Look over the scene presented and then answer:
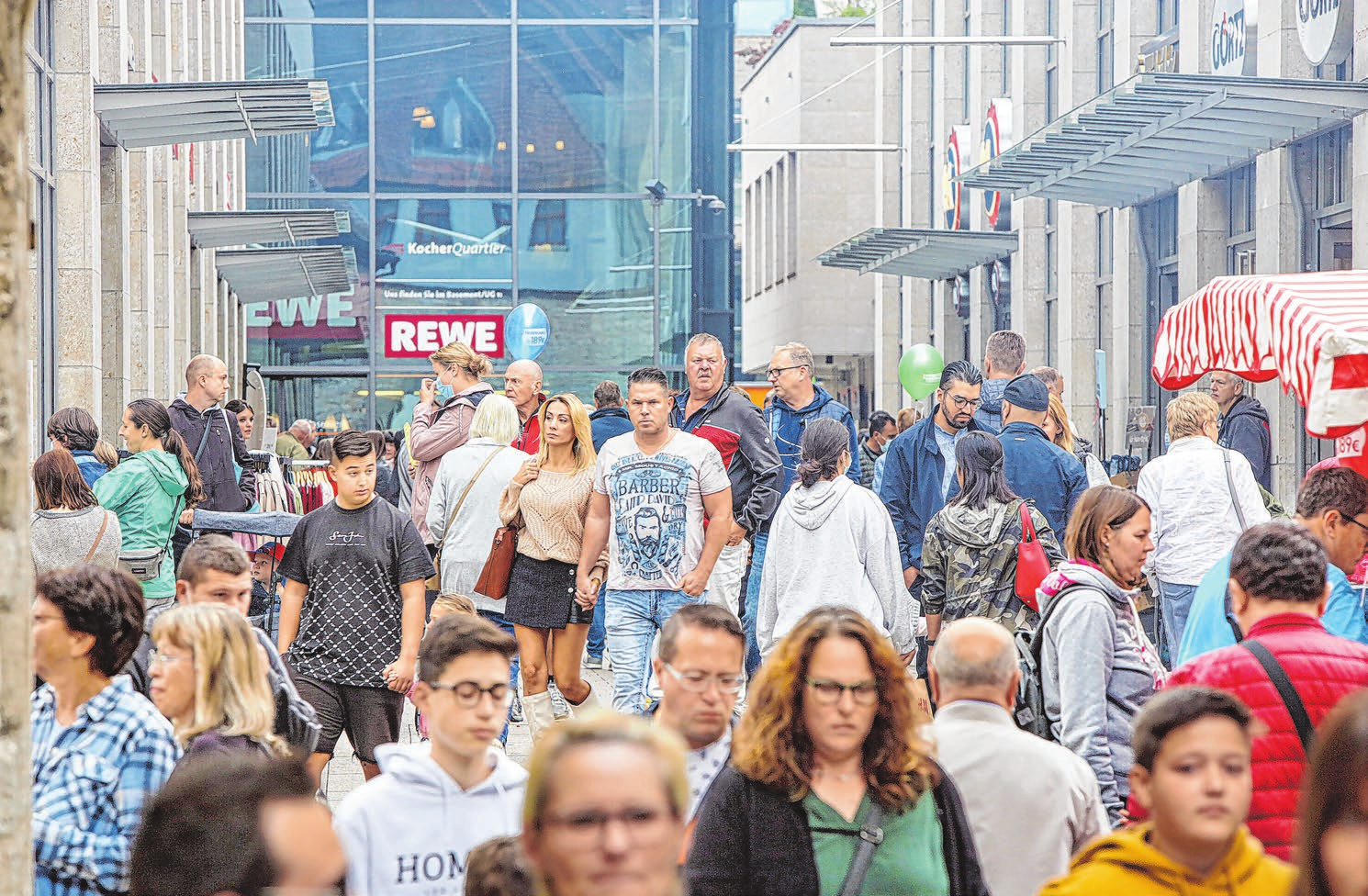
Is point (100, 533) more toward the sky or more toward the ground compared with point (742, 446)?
more toward the ground

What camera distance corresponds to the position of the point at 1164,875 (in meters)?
3.77

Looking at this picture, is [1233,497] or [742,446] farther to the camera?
[742,446]

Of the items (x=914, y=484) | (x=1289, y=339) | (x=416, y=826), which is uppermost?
(x=1289, y=339)

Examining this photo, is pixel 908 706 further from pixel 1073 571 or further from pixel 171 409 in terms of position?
pixel 171 409

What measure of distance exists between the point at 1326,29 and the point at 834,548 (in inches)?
423

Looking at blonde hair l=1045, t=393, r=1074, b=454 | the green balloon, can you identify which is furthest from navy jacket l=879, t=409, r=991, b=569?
the green balloon

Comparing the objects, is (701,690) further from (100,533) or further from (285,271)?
(285,271)

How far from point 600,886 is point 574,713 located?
737cm

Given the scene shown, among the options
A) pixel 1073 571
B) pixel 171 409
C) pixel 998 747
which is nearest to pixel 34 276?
pixel 171 409

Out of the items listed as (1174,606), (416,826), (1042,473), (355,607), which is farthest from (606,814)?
(1174,606)

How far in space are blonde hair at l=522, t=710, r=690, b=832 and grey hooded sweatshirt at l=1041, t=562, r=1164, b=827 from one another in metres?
3.32

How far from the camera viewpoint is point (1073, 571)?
599cm

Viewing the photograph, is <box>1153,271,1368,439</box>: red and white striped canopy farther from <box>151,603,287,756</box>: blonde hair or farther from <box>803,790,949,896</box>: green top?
<box>151,603,287,756</box>: blonde hair

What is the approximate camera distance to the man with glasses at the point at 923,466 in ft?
34.5
